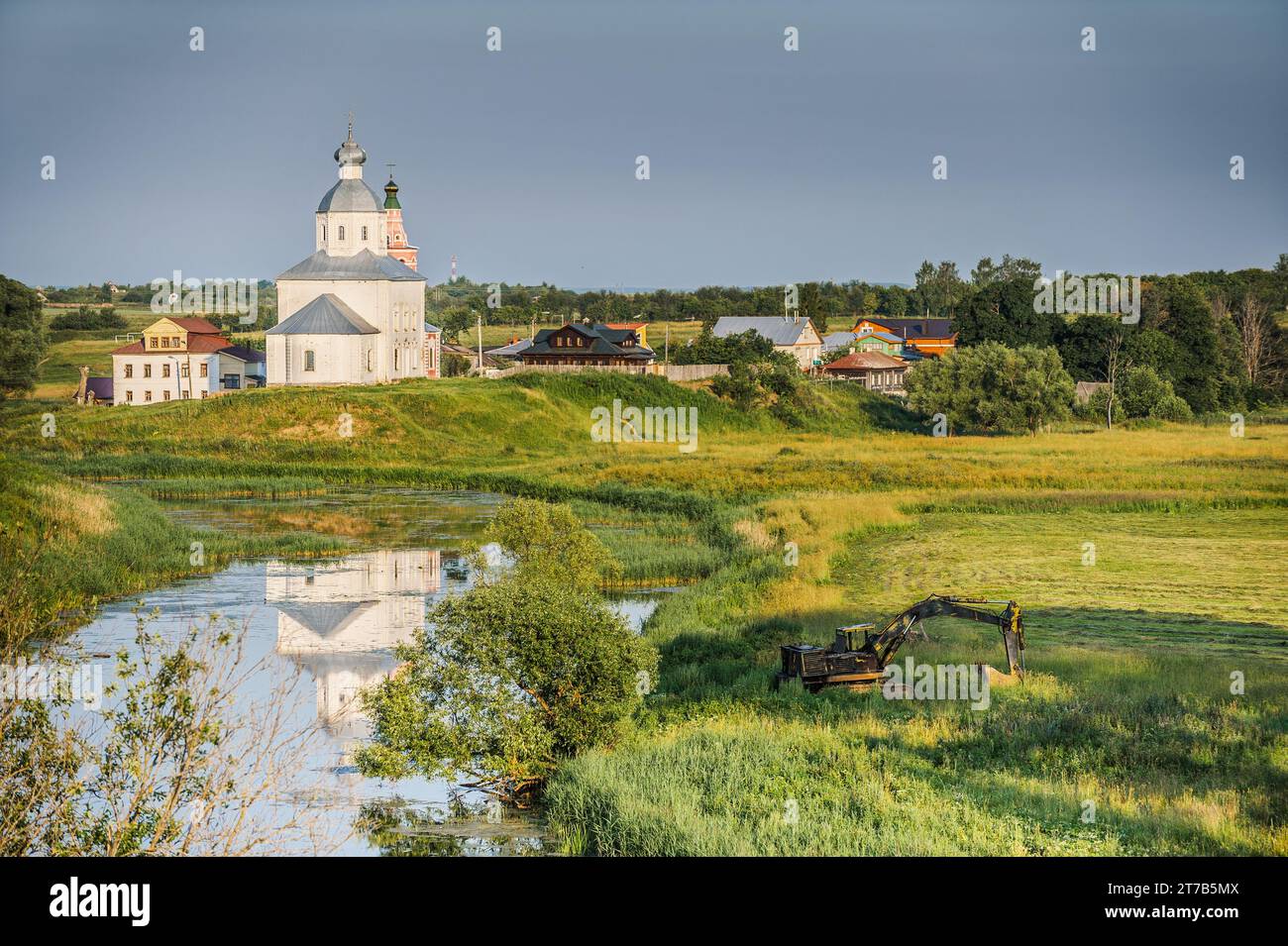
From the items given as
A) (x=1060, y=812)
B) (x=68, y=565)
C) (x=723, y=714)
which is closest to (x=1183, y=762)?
(x=1060, y=812)

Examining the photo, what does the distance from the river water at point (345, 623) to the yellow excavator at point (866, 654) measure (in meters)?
5.38

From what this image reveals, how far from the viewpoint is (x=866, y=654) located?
21.0 metres

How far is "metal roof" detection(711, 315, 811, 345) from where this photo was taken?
114 metres

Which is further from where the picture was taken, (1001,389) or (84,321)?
(84,321)

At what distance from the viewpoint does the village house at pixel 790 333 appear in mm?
113062

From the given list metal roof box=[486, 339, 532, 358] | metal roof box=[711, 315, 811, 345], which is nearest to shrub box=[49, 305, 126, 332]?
metal roof box=[486, 339, 532, 358]

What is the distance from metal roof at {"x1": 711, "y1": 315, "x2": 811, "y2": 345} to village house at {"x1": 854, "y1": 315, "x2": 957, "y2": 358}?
10925mm

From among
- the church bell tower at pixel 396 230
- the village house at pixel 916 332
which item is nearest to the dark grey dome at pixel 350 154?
the church bell tower at pixel 396 230

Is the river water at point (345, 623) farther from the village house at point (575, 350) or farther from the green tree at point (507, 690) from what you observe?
the village house at point (575, 350)

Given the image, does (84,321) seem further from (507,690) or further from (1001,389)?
(507,690)

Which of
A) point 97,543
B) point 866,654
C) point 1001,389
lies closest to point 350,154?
point 1001,389

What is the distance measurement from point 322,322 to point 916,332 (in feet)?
226

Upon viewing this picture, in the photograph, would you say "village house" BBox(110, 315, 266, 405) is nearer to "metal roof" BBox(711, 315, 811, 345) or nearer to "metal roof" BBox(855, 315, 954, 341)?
"metal roof" BBox(711, 315, 811, 345)
